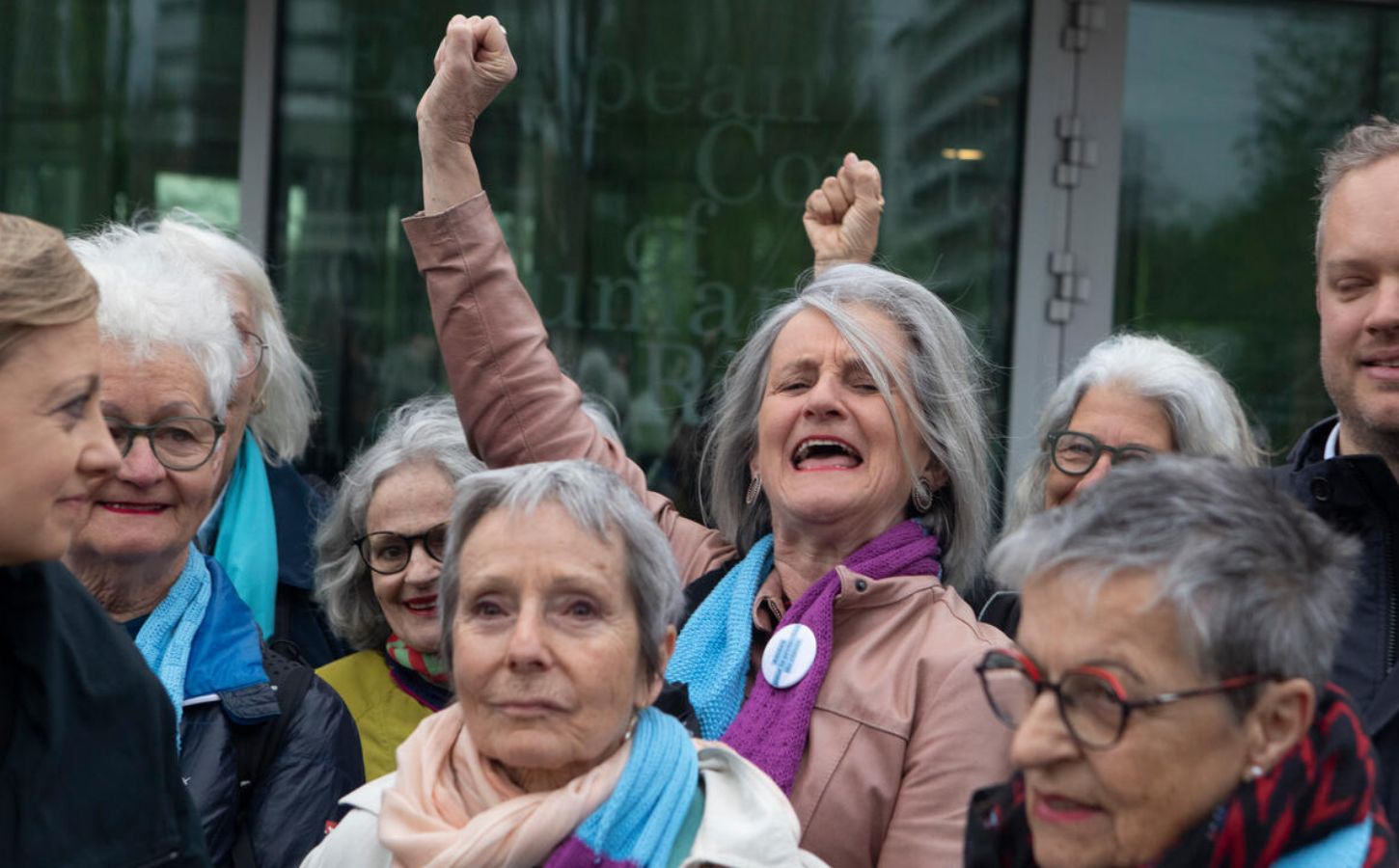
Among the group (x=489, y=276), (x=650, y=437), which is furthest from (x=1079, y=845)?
(x=650, y=437)

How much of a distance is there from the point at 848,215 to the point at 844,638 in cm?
105

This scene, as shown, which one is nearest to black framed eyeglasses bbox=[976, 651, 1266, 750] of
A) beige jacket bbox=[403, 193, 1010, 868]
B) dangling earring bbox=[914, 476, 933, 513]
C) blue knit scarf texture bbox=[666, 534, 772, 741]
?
beige jacket bbox=[403, 193, 1010, 868]

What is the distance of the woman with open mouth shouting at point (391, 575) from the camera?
3.29 metres

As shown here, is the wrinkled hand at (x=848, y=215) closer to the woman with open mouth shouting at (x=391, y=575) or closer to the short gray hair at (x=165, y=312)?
the woman with open mouth shouting at (x=391, y=575)

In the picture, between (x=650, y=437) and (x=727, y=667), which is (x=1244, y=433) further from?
(x=650, y=437)

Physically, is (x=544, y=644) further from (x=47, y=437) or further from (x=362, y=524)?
(x=362, y=524)

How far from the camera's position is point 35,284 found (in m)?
1.95

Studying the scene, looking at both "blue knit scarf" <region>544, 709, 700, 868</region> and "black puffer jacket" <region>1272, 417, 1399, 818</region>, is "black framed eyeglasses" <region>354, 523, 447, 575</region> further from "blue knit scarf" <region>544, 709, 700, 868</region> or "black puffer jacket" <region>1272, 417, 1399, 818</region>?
"black puffer jacket" <region>1272, 417, 1399, 818</region>

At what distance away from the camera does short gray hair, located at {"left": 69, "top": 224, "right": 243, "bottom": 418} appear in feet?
9.45

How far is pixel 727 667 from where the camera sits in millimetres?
2717

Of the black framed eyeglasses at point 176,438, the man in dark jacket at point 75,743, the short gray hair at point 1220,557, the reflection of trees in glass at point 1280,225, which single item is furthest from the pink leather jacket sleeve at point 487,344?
the reflection of trees in glass at point 1280,225

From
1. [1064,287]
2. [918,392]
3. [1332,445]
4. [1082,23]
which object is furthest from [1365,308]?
[1082,23]

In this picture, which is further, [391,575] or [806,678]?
[391,575]

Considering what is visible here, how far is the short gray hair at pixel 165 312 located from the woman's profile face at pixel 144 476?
25 mm
